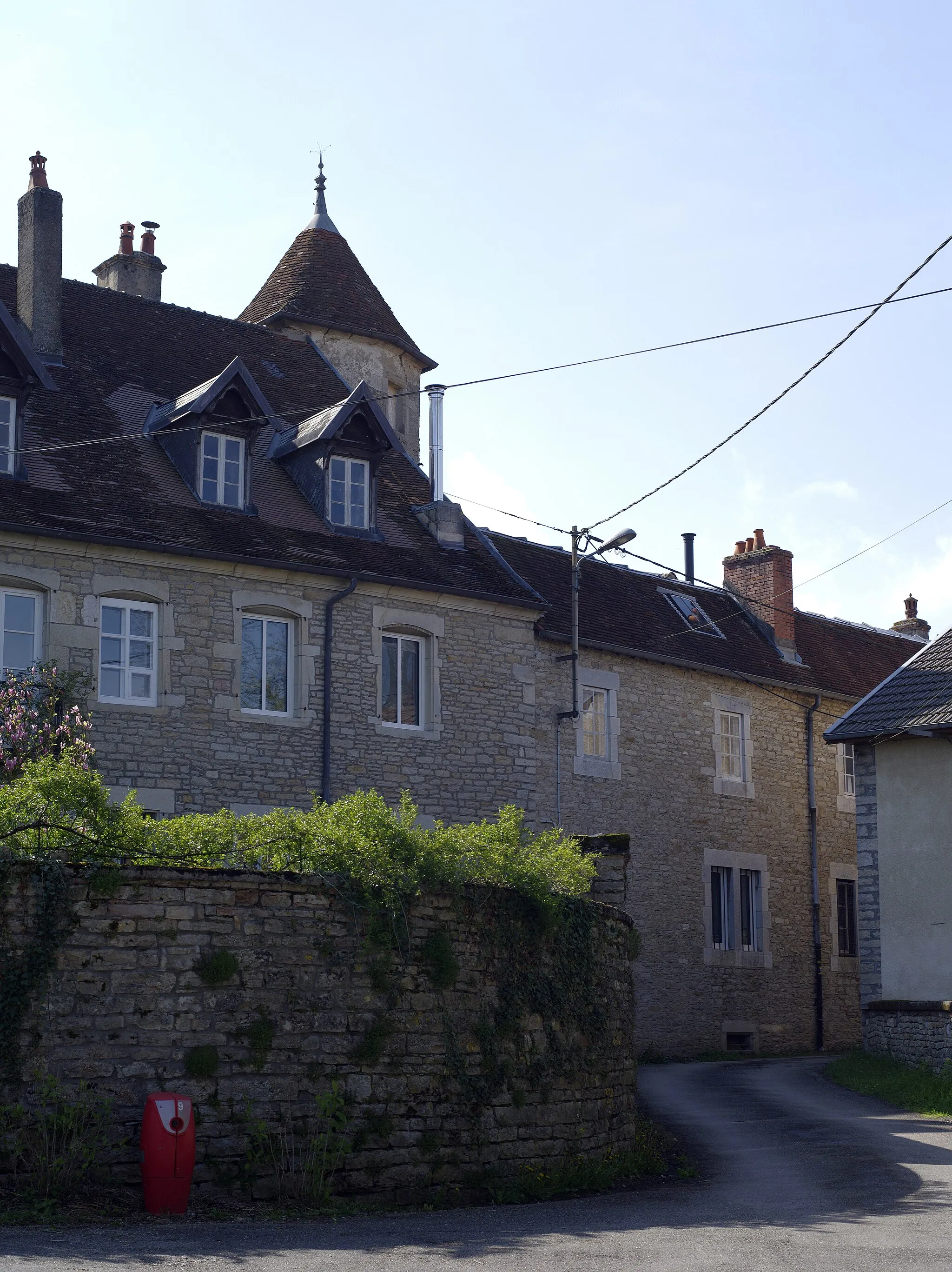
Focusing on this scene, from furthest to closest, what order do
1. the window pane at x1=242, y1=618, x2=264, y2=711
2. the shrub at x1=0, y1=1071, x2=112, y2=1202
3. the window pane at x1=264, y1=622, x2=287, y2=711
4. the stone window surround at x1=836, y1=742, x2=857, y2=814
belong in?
the stone window surround at x1=836, y1=742, x2=857, y2=814, the window pane at x1=264, y1=622, x2=287, y2=711, the window pane at x1=242, y1=618, x2=264, y2=711, the shrub at x1=0, y1=1071, x2=112, y2=1202

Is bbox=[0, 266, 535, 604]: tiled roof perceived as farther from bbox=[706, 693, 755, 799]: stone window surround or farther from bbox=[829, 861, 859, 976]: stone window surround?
bbox=[829, 861, 859, 976]: stone window surround

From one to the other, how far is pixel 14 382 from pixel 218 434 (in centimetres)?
254

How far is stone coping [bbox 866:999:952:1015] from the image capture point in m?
19.0

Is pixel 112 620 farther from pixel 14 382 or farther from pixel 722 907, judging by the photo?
pixel 722 907

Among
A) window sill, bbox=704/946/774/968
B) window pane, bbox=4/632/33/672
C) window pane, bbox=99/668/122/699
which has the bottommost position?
window sill, bbox=704/946/774/968

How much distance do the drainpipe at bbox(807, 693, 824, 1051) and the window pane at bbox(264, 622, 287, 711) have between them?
1096 cm

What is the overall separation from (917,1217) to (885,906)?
10.3 meters

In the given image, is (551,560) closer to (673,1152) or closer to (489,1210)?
(673,1152)

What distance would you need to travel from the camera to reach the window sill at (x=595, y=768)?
22422 millimetres

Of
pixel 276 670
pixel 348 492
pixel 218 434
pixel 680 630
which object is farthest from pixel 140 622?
pixel 680 630

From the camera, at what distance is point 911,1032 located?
1934cm

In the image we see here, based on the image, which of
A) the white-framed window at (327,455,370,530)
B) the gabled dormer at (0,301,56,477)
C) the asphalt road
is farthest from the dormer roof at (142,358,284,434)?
the asphalt road

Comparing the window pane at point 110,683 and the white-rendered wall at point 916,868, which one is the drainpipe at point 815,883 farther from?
the window pane at point 110,683

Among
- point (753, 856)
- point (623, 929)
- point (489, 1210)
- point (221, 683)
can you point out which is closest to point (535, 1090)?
point (489, 1210)
